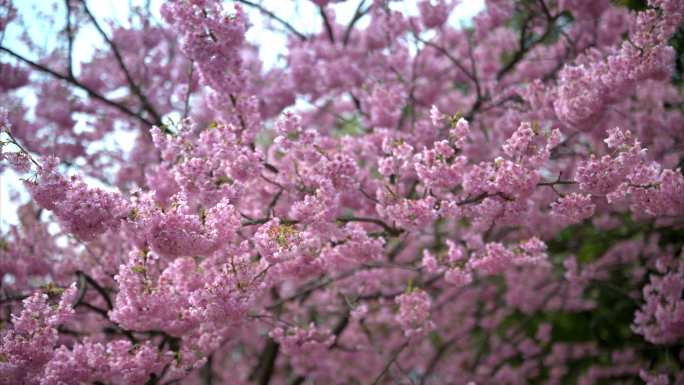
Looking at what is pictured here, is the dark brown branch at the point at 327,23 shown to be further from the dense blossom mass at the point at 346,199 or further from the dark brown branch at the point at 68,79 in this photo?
the dark brown branch at the point at 68,79

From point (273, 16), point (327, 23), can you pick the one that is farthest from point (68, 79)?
point (327, 23)

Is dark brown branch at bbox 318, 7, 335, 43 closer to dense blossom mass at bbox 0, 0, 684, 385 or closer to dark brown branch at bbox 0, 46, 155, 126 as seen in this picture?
dense blossom mass at bbox 0, 0, 684, 385

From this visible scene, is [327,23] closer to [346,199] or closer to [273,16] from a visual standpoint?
[273,16]

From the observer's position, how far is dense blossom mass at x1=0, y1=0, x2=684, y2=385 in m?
3.58

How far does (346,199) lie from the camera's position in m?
4.90

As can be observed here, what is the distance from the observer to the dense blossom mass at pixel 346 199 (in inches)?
141

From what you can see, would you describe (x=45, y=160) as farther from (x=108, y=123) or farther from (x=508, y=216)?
(x=108, y=123)

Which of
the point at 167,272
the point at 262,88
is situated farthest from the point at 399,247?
the point at 167,272

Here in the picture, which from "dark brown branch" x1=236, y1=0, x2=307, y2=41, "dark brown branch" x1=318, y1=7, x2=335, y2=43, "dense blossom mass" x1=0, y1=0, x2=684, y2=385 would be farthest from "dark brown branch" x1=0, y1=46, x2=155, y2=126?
"dark brown branch" x1=318, y1=7, x2=335, y2=43

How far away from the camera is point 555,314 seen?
9.02 m

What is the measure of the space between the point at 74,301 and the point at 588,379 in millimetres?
6908

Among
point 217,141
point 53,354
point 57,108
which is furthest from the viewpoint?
point 57,108

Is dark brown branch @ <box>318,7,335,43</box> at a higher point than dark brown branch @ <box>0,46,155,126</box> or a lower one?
higher

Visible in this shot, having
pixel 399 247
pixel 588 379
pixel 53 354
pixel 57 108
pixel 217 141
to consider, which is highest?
pixel 57 108
